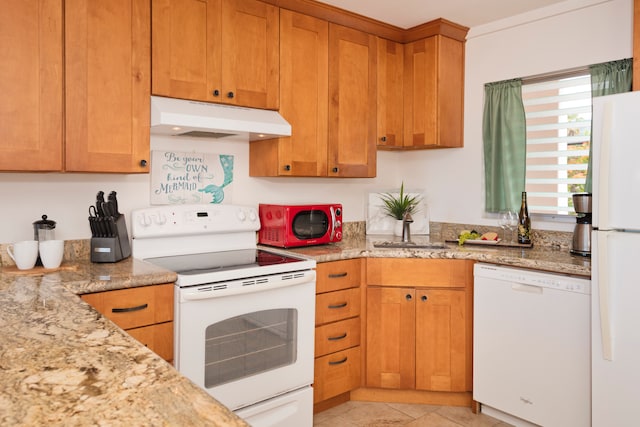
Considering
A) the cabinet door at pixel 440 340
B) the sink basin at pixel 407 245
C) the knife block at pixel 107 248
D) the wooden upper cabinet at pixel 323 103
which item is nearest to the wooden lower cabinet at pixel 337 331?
the sink basin at pixel 407 245

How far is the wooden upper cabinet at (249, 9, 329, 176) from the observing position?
291 centimetres

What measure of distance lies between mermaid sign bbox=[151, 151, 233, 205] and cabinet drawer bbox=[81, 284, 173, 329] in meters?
0.80

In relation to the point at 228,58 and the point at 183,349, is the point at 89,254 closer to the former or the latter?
the point at 183,349

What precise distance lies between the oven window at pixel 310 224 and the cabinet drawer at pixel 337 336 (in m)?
0.57

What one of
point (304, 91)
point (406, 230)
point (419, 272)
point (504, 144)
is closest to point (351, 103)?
point (304, 91)

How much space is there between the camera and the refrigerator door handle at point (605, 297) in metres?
2.13

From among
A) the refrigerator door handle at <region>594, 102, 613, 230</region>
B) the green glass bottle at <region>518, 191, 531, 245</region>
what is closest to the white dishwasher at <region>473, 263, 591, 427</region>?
the refrigerator door handle at <region>594, 102, 613, 230</region>

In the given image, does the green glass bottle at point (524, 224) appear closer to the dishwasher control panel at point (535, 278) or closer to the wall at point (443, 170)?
the wall at point (443, 170)

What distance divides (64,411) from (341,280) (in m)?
2.10

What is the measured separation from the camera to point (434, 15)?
323cm

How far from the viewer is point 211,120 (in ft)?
8.07

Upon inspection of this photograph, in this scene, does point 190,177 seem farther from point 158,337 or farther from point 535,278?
point 535,278

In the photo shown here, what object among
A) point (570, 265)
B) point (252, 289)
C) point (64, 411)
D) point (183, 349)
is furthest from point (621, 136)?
point (64, 411)

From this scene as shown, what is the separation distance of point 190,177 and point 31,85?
3.21ft
